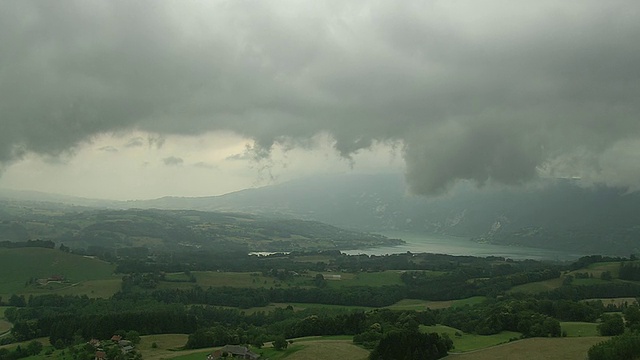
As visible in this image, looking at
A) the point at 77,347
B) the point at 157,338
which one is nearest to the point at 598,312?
the point at 157,338

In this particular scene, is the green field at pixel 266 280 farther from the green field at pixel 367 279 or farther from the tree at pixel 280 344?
the tree at pixel 280 344

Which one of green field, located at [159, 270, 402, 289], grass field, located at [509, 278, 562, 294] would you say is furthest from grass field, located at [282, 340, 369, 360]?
green field, located at [159, 270, 402, 289]

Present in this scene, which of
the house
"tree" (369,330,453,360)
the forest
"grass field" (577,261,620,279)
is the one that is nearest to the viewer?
"tree" (369,330,453,360)

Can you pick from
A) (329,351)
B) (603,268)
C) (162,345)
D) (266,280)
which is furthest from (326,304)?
(603,268)

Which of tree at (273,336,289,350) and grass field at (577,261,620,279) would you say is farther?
grass field at (577,261,620,279)

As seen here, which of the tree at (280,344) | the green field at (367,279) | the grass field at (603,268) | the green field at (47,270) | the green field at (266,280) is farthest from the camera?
the green field at (367,279)

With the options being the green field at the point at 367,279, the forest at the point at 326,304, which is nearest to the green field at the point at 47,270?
the forest at the point at 326,304

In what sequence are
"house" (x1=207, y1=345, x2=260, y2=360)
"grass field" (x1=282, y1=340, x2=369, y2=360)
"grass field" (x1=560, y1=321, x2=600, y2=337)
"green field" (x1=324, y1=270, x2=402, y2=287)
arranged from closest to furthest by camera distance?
"grass field" (x1=282, y1=340, x2=369, y2=360)
"house" (x1=207, y1=345, x2=260, y2=360)
"grass field" (x1=560, y1=321, x2=600, y2=337)
"green field" (x1=324, y1=270, x2=402, y2=287)

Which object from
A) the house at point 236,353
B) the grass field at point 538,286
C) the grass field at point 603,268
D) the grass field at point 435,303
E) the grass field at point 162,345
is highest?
the grass field at point 603,268

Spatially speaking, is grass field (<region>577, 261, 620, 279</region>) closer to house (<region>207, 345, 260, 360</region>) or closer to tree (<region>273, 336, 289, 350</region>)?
tree (<region>273, 336, 289, 350</region>)
